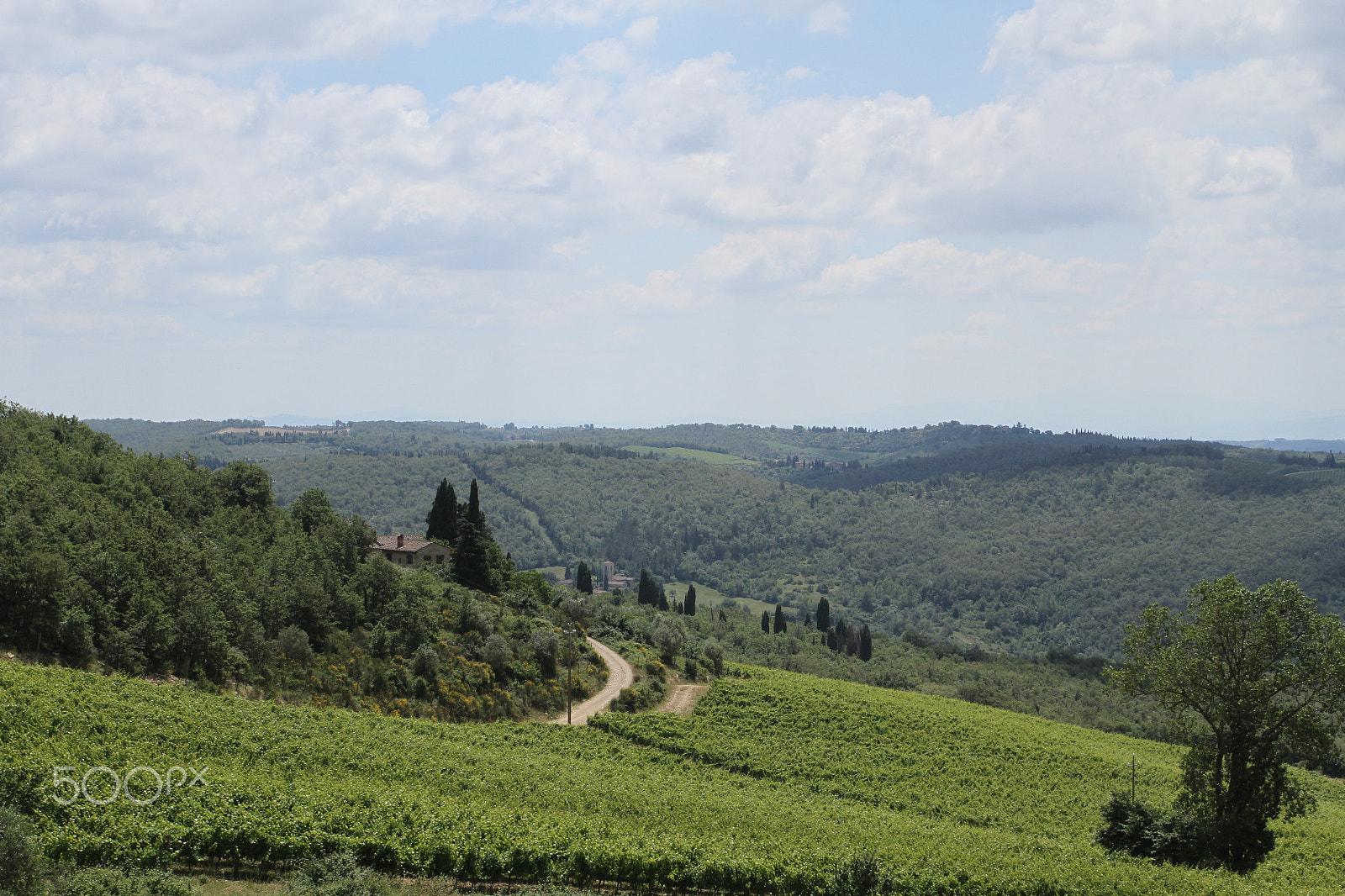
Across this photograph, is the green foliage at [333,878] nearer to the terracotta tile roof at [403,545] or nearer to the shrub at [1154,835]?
the shrub at [1154,835]

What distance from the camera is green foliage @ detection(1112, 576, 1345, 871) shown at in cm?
2970

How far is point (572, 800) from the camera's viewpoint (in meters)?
31.4

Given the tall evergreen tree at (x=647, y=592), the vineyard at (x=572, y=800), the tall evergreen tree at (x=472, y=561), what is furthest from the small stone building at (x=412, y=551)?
the tall evergreen tree at (x=647, y=592)

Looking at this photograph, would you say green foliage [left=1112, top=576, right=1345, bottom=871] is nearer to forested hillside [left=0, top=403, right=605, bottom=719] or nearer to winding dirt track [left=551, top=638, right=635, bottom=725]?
winding dirt track [left=551, top=638, right=635, bottom=725]

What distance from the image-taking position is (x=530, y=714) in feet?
165

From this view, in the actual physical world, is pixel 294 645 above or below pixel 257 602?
below

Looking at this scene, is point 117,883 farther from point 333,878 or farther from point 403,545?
point 403,545

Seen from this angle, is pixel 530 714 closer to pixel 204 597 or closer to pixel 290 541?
pixel 204 597

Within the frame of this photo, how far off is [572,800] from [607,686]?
25.6 meters

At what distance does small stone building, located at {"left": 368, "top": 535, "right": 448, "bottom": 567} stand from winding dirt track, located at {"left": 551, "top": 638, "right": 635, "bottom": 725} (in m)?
18.0

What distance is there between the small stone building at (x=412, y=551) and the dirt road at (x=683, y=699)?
2972 centimetres

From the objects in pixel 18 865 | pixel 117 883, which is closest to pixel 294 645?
pixel 117 883

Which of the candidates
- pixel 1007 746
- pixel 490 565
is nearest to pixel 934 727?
pixel 1007 746

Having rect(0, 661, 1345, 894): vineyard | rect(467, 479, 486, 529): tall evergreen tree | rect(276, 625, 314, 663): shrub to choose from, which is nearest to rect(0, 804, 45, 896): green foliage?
rect(0, 661, 1345, 894): vineyard
